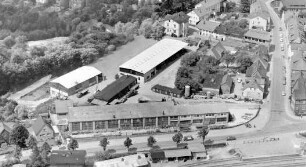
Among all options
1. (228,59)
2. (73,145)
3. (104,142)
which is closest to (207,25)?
(228,59)

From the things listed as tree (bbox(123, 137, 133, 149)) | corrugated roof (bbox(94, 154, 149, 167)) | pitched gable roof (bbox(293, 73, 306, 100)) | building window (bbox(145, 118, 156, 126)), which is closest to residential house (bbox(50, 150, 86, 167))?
corrugated roof (bbox(94, 154, 149, 167))

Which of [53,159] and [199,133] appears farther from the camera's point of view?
[199,133]

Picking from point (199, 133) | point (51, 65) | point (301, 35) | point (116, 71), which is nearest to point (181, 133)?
point (199, 133)

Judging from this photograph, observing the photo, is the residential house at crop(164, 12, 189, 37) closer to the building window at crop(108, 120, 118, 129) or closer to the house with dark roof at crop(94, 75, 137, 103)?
the house with dark roof at crop(94, 75, 137, 103)

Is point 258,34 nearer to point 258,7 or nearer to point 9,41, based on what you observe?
point 258,7

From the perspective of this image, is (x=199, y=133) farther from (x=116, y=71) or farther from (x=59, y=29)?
(x=59, y=29)

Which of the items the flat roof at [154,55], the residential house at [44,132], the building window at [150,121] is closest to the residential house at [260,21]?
the flat roof at [154,55]
